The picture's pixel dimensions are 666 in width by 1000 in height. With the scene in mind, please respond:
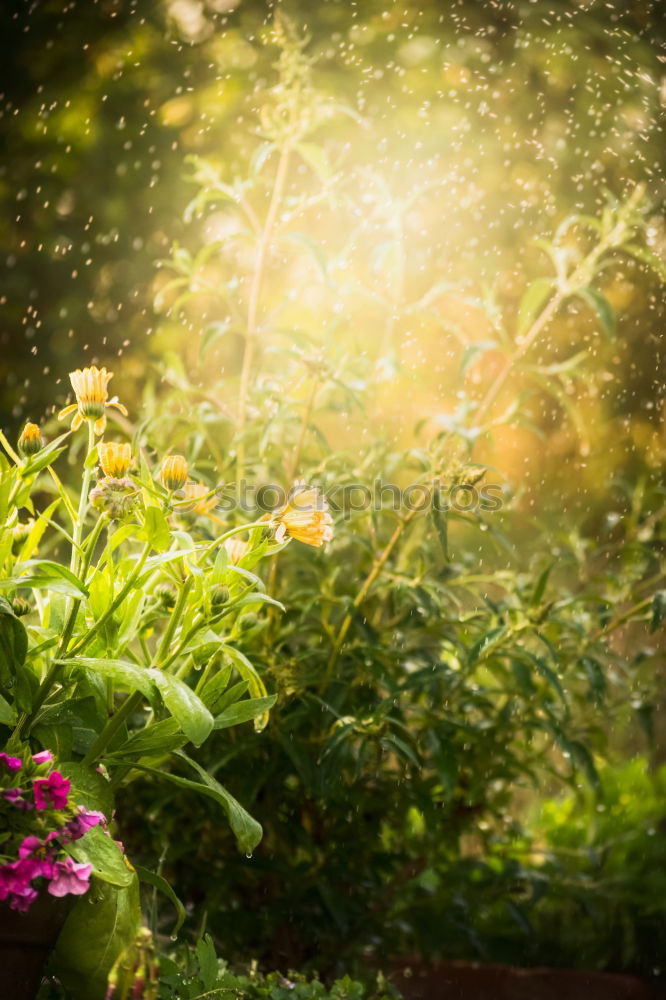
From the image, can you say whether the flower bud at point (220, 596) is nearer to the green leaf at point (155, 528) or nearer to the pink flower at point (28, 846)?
the green leaf at point (155, 528)

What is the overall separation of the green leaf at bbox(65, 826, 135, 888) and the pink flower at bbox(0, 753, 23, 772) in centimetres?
5

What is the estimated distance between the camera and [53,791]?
1.84 feet

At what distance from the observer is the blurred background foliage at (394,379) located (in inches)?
41.8

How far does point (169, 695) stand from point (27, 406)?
3.61 feet

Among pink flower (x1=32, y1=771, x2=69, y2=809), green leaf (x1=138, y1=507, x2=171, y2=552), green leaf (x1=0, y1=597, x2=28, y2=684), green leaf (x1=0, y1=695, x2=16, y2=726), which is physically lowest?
pink flower (x1=32, y1=771, x2=69, y2=809)

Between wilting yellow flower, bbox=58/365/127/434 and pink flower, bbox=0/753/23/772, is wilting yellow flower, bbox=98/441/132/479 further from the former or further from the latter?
pink flower, bbox=0/753/23/772

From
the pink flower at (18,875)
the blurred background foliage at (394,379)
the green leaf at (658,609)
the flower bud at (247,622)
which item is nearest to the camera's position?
the pink flower at (18,875)

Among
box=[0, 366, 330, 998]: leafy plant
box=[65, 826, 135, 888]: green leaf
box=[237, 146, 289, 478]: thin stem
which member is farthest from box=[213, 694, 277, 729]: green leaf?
box=[237, 146, 289, 478]: thin stem

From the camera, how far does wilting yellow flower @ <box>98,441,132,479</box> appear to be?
0.67m

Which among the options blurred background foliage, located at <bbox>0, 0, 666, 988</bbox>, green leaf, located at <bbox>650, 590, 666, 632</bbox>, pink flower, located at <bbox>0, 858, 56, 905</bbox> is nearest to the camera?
→ pink flower, located at <bbox>0, 858, 56, 905</bbox>

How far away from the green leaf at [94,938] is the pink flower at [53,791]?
11cm

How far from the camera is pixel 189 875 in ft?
3.65

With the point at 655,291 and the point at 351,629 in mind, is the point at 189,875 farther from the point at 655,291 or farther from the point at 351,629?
the point at 655,291

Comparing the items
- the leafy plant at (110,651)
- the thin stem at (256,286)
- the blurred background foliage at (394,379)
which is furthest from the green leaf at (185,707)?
the thin stem at (256,286)
